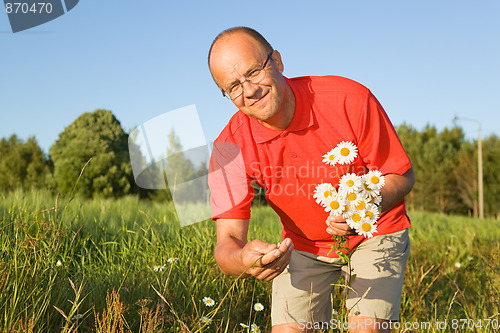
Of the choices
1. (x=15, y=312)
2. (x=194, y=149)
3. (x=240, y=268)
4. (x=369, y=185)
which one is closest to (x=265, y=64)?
(x=369, y=185)

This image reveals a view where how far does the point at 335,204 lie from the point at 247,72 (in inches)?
34.0

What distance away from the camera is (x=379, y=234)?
2.38 meters

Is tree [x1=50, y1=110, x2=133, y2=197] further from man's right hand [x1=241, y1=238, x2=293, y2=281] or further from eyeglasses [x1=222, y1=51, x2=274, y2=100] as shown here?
man's right hand [x1=241, y1=238, x2=293, y2=281]

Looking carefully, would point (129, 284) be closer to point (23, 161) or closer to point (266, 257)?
point (266, 257)

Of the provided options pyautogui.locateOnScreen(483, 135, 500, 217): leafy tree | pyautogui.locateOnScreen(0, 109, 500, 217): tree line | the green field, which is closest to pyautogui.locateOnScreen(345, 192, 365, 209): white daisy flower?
the green field

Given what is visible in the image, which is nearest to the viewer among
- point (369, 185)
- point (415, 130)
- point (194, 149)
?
point (369, 185)

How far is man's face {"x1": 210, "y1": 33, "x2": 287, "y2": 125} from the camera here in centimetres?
227

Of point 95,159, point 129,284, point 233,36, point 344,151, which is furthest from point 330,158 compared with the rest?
point 95,159

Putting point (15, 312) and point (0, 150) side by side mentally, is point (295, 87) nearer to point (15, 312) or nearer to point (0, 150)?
point (15, 312)

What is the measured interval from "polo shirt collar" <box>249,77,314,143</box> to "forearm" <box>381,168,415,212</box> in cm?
53

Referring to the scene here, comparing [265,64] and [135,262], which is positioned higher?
[265,64]

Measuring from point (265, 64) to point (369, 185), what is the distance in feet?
2.88

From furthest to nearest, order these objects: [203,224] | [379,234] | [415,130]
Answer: [415,130] < [203,224] < [379,234]

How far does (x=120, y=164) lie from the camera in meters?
21.4
